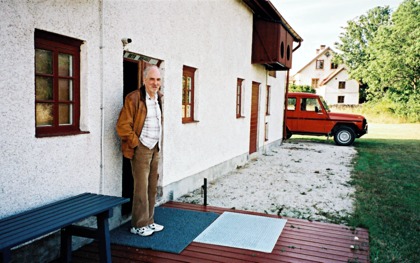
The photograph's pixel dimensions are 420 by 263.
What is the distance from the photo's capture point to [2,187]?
10.6ft

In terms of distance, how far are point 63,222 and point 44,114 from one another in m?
1.26

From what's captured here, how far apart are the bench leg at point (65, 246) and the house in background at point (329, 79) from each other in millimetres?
49067

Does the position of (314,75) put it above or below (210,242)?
above

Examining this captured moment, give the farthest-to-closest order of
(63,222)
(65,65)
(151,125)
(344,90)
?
(344,90) → (151,125) → (65,65) → (63,222)

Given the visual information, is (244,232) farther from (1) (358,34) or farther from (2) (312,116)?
(1) (358,34)

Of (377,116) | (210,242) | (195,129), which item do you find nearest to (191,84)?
(195,129)

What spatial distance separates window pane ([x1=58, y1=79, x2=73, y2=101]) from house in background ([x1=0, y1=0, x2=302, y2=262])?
0.04 ft

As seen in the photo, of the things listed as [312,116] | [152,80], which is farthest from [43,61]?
[312,116]

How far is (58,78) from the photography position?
390 centimetres

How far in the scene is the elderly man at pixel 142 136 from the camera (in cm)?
445

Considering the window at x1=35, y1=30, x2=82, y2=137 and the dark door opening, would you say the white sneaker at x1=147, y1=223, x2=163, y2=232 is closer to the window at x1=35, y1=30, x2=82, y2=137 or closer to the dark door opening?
the dark door opening

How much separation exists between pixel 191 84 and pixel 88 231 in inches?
165

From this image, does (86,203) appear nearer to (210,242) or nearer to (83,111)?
(83,111)

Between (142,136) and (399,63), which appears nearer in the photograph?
A: (142,136)
